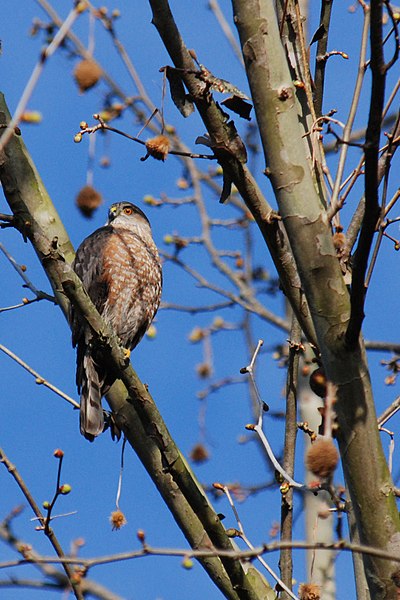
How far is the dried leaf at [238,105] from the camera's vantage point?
10.1ft

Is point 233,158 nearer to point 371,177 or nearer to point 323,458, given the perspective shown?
point 371,177

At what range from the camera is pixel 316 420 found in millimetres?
5707

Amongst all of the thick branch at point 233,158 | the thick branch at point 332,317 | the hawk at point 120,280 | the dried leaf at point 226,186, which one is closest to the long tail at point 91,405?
the hawk at point 120,280

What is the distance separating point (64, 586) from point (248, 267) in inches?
179

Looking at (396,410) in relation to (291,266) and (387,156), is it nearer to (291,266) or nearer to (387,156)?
(291,266)

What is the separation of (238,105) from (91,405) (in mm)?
1886

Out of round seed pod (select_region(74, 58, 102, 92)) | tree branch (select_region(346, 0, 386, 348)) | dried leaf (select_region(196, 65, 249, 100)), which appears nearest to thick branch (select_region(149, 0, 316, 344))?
dried leaf (select_region(196, 65, 249, 100))

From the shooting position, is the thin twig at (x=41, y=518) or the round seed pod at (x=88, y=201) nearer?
the thin twig at (x=41, y=518)

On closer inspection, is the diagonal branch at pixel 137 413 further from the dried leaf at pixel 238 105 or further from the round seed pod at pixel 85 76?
the dried leaf at pixel 238 105

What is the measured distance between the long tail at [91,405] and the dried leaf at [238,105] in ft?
5.62

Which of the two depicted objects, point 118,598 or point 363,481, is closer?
point 363,481

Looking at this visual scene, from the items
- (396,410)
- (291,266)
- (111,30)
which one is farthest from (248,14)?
(111,30)

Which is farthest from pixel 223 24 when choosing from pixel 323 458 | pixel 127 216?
pixel 323 458

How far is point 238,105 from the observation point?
122 inches
